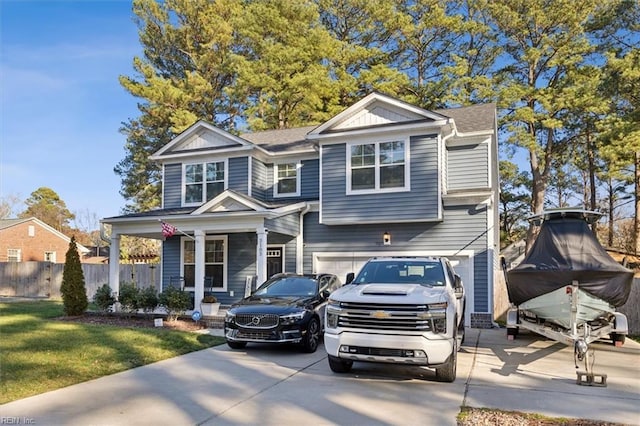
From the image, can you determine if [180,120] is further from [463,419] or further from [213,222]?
[463,419]

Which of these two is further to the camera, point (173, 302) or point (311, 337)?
point (173, 302)

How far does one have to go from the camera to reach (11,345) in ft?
28.5

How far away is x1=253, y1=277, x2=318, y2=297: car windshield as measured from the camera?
10102mm

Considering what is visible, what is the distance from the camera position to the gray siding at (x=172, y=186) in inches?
687

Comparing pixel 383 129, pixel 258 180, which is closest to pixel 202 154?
pixel 258 180

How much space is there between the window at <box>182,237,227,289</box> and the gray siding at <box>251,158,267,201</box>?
1980 mm

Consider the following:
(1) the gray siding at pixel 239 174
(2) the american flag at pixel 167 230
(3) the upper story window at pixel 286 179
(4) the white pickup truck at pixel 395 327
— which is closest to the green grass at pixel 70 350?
(2) the american flag at pixel 167 230

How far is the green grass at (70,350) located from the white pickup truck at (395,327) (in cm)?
357

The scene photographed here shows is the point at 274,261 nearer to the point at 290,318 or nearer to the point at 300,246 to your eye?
the point at 300,246

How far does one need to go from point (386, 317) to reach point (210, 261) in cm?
1135

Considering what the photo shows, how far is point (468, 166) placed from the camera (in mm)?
14672

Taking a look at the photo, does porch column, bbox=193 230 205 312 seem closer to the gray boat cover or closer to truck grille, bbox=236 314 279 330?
truck grille, bbox=236 314 279 330

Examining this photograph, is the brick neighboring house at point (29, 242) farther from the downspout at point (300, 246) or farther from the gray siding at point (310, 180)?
the downspout at point (300, 246)

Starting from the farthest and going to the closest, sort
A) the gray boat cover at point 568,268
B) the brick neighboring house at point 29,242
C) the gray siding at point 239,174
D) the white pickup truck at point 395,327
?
1. the brick neighboring house at point 29,242
2. the gray siding at point 239,174
3. the gray boat cover at point 568,268
4. the white pickup truck at point 395,327
